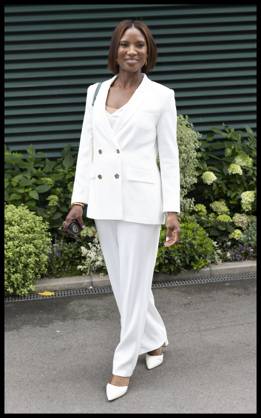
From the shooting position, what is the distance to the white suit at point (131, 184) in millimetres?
3410

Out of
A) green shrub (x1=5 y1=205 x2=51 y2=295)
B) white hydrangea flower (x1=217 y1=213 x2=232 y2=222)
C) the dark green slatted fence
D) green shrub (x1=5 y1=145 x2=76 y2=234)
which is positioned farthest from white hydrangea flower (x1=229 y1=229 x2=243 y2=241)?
green shrub (x1=5 y1=205 x2=51 y2=295)

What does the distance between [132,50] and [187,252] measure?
2.64m

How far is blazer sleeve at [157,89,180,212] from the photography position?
3.45 m

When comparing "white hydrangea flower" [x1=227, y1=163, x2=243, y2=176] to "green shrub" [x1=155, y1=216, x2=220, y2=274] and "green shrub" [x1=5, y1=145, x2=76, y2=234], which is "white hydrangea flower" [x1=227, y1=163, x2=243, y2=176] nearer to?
"green shrub" [x1=155, y1=216, x2=220, y2=274]

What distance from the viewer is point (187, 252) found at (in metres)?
5.59

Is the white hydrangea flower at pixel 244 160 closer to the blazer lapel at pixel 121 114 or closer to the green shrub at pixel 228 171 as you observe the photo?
the green shrub at pixel 228 171

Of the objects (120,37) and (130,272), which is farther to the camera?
(130,272)

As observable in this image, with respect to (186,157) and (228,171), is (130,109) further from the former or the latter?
(228,171)

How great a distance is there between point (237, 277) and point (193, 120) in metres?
2.06

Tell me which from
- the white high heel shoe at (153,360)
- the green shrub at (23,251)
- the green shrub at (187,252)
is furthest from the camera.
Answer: the green shrub at (187,252)

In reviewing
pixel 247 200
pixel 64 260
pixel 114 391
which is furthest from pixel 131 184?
pixel 247 200

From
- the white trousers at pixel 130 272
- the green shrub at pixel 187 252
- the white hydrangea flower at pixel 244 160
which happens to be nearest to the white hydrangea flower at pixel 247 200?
the white hydrangea flower at pixel 244 160

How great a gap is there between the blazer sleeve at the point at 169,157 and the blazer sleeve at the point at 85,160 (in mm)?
448
